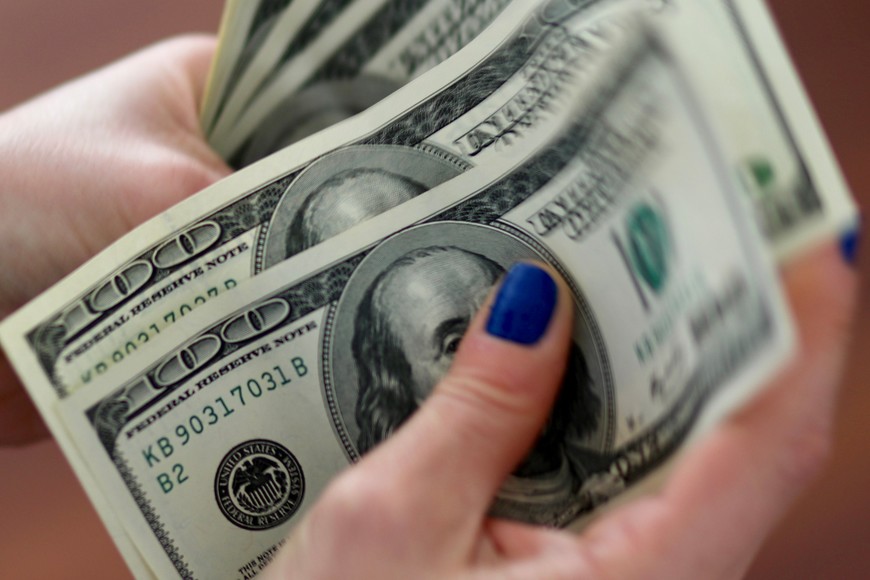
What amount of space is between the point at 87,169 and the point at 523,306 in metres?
0.36

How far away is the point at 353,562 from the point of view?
0.37 m

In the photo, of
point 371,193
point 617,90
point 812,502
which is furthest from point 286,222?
point 812,502

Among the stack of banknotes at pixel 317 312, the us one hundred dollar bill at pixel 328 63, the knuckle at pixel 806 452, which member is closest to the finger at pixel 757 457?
the knuckle at pixel 806 452

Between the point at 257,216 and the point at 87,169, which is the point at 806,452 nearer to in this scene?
the point at 257,216

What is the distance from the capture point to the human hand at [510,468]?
1.13 ft

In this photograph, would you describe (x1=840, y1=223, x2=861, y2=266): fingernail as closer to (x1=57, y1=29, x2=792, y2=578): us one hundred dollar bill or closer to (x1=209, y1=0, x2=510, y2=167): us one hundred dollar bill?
(x1=57, y1=29, x2=792, y2=578): us one hundred dollar bill

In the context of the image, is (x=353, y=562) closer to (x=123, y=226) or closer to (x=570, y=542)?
(x=570, y=542)

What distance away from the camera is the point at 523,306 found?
1.41 feet

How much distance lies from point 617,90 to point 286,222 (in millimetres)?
241

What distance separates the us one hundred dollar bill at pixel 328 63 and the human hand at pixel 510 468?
0.91ft

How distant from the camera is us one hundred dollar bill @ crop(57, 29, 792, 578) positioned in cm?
45

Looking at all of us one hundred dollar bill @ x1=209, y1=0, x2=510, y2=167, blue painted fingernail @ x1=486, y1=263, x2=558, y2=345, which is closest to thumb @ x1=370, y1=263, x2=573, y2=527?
blue painted fingernail @ x1=486, y1=263, x2=558, y2=345

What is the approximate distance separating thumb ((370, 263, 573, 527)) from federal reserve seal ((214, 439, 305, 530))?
0.14m

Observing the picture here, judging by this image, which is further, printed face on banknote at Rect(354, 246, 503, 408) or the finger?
printed face on banknote at Rect(354, 246, 503, 408)
